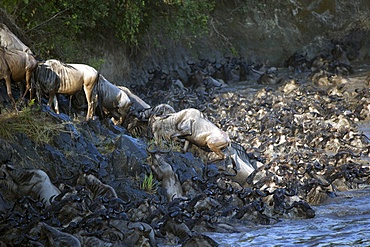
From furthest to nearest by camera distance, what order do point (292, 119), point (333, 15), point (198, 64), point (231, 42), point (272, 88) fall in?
1. point (333, 15)
2. point (231, 42)
3. point (198, 64)
4. point (272, 88)
5. point (292, 119)

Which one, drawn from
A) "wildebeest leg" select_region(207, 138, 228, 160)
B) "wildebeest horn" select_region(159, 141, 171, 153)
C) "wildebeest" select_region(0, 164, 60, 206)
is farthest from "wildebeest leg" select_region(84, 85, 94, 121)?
"wildebeest" select_region(0, 164, 60, 206)

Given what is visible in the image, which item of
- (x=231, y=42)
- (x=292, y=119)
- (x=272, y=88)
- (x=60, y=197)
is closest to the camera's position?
(x=60, y=197)

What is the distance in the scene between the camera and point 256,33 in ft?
94.3

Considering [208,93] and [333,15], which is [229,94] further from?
[333,15]

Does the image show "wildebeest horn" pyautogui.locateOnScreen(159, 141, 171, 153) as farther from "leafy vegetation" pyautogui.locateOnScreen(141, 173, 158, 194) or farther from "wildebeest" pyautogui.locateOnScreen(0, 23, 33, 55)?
"wildebeest" pyautogui.locateOnScreen(0, 23, 33, 55)

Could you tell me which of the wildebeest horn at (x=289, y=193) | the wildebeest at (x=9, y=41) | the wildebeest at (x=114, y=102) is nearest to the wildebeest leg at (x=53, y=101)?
the wildebeest at (x=9, y=41)

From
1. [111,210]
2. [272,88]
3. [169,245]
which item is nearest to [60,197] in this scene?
[111,210]

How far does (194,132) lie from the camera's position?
42.3 feet

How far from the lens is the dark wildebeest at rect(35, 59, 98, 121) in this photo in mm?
12703

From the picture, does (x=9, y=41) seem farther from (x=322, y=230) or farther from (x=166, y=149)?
(x=322, y=230)

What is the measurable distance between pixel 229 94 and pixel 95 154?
34.0 feet

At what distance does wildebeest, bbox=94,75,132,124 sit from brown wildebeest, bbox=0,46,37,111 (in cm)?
209

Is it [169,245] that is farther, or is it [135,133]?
[135,133]

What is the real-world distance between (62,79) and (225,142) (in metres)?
2.72
